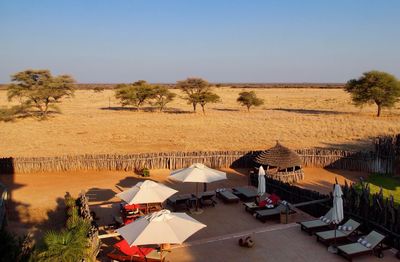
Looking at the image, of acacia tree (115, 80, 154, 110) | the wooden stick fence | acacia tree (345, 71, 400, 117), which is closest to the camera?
the wooden stick fence

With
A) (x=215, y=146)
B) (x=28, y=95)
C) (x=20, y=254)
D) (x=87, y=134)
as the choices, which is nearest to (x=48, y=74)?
(x=28, y=95)

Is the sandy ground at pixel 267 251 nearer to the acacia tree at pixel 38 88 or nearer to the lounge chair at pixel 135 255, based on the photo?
the lounge chair at pixel 135 255

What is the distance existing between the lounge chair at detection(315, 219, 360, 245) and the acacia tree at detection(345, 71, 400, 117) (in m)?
30.4

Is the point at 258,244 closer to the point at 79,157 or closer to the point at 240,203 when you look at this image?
the point at 240,203

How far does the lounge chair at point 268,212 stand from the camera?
11.8 m

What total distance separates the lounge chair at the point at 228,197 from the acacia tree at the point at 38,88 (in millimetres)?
29159

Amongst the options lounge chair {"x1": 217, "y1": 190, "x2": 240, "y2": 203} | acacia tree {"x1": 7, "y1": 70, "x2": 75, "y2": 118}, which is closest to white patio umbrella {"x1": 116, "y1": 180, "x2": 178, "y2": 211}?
lounge chair {"x1": 217, "y1": 190, "x2": 240, "y2": 203}

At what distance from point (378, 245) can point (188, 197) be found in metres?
6.40

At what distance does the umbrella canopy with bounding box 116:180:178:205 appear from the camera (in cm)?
1075

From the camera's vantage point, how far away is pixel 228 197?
44.6 ft

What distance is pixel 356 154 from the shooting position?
17625mm

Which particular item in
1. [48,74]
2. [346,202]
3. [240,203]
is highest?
[48,74]

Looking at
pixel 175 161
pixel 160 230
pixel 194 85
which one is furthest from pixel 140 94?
pixel 160 230

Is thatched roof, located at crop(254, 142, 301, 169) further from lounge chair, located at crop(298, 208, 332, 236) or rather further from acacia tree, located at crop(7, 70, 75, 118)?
acacia tree, located at crop(7, 70, 75, 118)
